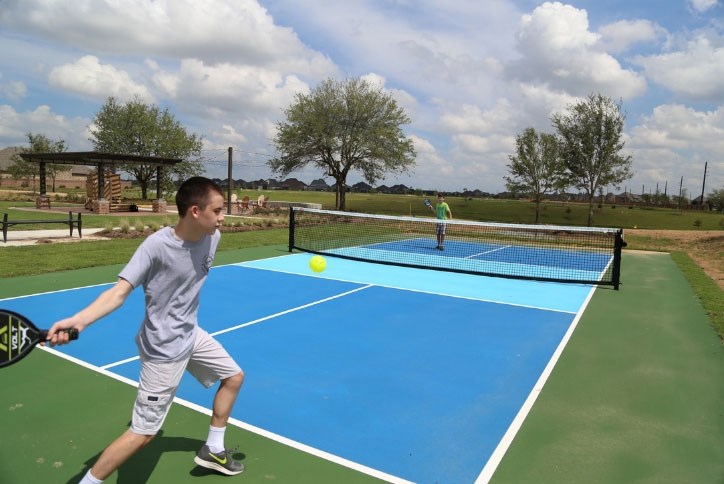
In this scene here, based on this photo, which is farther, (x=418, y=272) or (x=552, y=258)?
(x=552, y=258)

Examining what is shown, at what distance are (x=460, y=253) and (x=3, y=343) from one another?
1579 centimetres

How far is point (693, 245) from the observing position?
2288cm

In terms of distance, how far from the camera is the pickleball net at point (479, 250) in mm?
13445

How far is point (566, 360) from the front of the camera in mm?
6449

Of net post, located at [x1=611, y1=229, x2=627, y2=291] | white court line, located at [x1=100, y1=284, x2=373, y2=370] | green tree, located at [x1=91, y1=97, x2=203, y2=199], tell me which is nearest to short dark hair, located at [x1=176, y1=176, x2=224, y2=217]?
white court line, located at [x1=100, y1=284, x2=373, y2=370]

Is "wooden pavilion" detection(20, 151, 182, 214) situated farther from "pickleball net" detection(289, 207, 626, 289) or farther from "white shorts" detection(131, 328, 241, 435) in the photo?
"white shorts" detection(131, 328, 241, 435)

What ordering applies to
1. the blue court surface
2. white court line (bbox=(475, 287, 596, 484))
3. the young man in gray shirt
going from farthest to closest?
the blue court surface, white court line (bbox=(475, 287, 596, 484)), the young man in gray shirt

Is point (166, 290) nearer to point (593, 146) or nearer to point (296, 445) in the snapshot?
point (296, 445)

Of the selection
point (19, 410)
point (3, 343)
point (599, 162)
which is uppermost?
point (599, 162)

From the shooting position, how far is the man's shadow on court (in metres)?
3.51

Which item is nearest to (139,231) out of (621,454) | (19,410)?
(19,410)

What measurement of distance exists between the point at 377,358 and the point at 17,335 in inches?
170

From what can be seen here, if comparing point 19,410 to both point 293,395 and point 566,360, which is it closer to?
point 293,395

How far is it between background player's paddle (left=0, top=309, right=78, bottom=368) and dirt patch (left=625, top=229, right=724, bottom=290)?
A: 1623 cm
